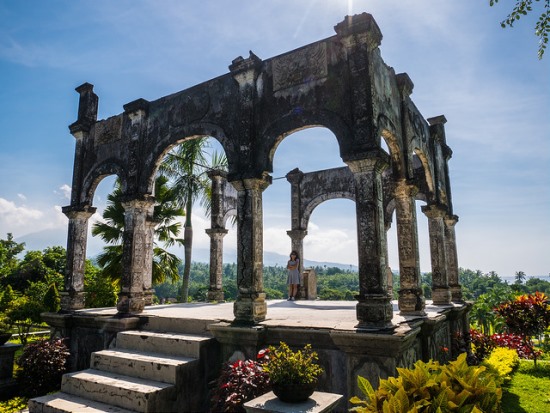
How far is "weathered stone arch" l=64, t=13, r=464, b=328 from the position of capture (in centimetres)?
608

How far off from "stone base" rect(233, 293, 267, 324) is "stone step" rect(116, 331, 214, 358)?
26.1 inches

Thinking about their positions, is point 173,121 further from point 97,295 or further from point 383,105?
point 97,295

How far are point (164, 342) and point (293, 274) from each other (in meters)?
7.71

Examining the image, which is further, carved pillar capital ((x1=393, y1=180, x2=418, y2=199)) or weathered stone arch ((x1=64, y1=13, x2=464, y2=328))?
carved pillar capital ((x1=393, y1=180, x2=418, y2=199))

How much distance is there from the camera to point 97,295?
1382 cm

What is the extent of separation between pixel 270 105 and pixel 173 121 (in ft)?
9.44

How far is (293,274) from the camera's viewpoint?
14008 millimetres

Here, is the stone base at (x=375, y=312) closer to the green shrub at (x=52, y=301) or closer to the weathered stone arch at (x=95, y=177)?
the weathered stone arch at (x=95, y=177)

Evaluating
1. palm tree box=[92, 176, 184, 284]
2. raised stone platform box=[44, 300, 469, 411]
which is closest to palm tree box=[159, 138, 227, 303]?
palm tree box=[92, 176, 184, 284]

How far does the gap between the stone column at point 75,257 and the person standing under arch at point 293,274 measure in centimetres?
680

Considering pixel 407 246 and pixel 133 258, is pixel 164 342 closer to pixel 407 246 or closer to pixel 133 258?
pixel 133 258

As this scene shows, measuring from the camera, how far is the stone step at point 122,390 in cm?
538

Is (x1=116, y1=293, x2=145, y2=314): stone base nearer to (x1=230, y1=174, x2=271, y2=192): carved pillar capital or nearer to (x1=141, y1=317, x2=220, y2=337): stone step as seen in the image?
(x1=141, y1=317, x2=220, y2=337): stone step

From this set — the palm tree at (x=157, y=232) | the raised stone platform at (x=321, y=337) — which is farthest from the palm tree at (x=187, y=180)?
the raised stone platform at (x=321, y=337)
